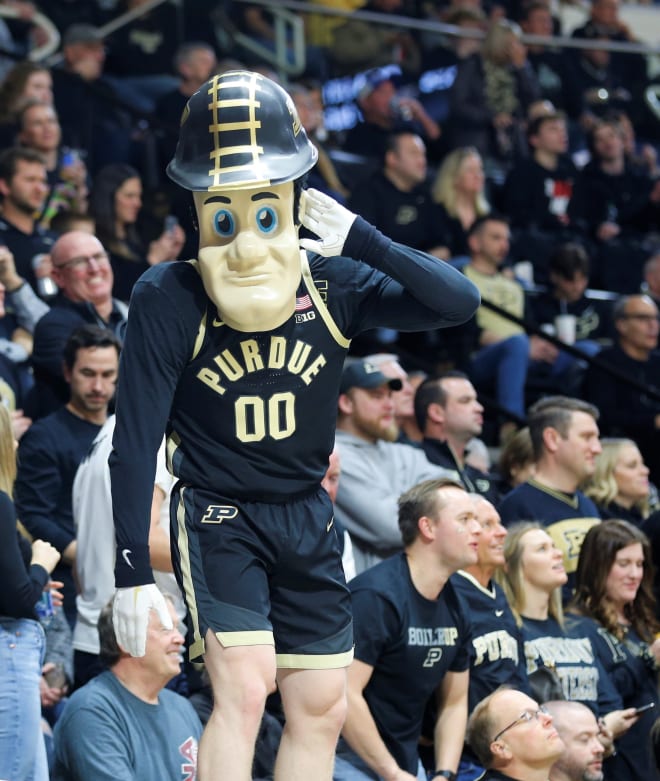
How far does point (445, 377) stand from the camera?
655cm

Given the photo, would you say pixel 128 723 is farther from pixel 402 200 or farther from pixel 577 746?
pixel 402 200

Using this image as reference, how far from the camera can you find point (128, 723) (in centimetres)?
429

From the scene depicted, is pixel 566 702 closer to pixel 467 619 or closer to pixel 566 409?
pixel 467 619

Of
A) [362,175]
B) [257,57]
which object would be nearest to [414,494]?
[362,175]

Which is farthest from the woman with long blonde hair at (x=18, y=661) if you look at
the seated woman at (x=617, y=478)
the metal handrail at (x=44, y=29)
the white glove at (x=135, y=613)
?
the metal handrail at (x=44, y=29)

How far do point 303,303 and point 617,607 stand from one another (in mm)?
3083

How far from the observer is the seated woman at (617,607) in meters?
5.72

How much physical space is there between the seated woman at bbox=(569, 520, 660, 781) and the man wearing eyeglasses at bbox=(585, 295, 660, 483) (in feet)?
6.82

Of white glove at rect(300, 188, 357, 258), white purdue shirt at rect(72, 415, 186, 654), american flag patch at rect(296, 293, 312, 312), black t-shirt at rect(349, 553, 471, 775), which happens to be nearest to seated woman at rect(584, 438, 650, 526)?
black t-shirt at rect(349, 553, 471, 775)

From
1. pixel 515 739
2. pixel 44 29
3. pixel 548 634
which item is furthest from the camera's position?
pixel 44 29

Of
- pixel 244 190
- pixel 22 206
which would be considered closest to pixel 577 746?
pixel 244 190

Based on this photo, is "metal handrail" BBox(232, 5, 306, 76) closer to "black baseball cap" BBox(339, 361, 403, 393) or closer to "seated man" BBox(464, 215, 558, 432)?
"seated man" BBox(464, 215, 558, 432)

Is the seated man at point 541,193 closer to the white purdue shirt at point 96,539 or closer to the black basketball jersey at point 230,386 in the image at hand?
the white purdue shirt at point 96,539

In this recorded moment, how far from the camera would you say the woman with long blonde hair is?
159 inches
